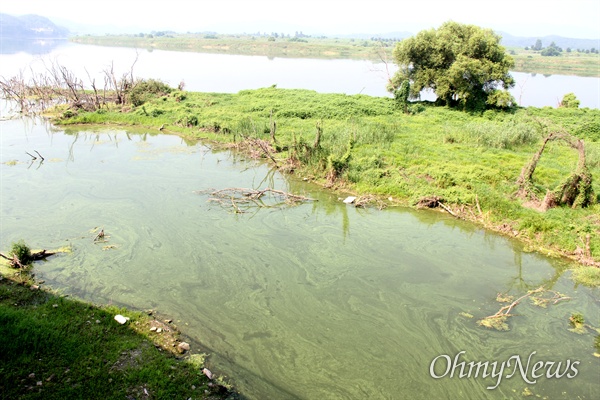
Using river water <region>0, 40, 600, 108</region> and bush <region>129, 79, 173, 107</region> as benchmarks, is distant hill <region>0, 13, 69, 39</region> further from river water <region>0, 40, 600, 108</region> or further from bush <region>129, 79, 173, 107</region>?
bush <region>129, 79, 173, 107</region>

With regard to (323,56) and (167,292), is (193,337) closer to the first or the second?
(167,292)

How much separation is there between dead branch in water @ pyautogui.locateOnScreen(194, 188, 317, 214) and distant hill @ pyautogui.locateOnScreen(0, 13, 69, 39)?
411ft

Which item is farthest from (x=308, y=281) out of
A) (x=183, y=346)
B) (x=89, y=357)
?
(x=89, y=357)

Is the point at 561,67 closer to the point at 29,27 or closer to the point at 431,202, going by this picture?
the point at 431,202

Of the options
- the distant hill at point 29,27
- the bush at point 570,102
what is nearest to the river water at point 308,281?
the bush at point 570,102

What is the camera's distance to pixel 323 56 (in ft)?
203

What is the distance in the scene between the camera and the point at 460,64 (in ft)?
60.0

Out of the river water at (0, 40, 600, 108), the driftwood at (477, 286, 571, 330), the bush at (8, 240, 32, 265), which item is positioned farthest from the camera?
the river water at (0, 40, 600, 108)

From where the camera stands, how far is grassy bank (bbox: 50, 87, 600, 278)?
9.41 metres

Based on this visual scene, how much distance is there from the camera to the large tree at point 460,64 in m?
18.5

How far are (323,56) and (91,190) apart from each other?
56.4m

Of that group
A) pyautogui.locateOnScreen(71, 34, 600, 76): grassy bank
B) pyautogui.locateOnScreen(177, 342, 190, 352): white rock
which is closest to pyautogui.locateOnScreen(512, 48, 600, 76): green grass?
pyautogui.locateOnScreen(71, 34, 600, 76): grassy bank

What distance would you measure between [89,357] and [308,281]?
3698 mm

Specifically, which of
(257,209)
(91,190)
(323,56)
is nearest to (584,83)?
(323,56)
